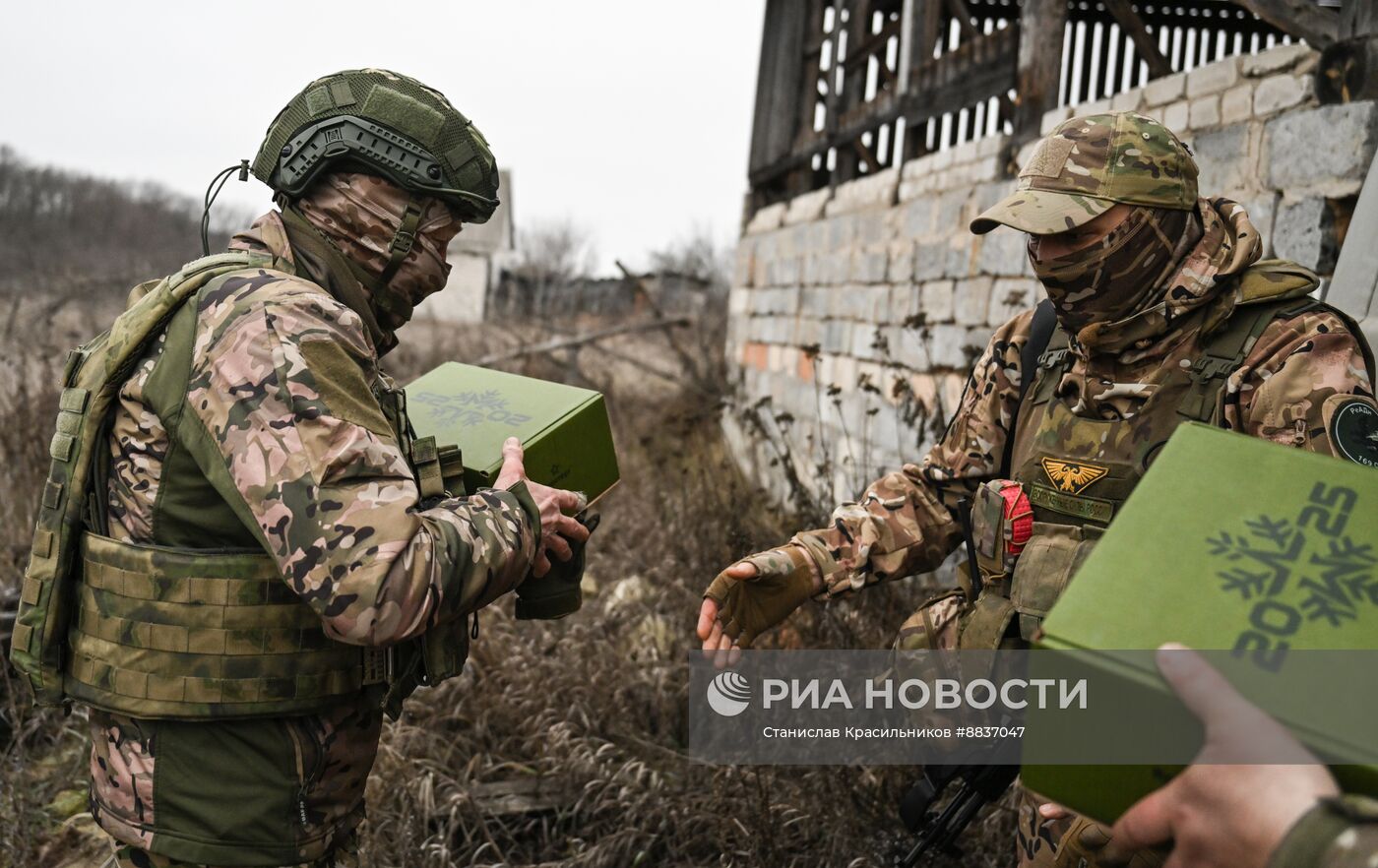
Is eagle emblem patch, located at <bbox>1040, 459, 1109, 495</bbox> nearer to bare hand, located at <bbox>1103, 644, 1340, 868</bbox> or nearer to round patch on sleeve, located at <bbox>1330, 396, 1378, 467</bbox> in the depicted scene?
round patch on sleeve, located at <bbox>1330, 396, 1378, 467</bbox>

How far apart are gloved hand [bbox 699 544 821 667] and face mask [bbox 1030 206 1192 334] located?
→ 793mm

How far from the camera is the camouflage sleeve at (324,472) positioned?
1528mm

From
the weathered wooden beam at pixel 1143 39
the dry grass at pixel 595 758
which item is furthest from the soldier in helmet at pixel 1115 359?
the weathered wooden beam at pixel 1143 39

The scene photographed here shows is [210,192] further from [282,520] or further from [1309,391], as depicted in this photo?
[1309,391]

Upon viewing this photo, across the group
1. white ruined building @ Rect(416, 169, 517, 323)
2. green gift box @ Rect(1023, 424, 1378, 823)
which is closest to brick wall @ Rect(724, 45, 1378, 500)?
green gift box @ Rect(1023, 424, 1378, 823)

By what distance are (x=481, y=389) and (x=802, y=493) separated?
2.24m

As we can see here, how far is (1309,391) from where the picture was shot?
5.36 feet

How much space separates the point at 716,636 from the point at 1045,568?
0.67 meters

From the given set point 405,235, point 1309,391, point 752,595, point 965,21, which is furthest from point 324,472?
point 965,21

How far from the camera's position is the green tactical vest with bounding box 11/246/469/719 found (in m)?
1.69

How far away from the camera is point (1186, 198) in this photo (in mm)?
1917

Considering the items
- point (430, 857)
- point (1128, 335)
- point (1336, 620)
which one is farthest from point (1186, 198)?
point (430, 857)

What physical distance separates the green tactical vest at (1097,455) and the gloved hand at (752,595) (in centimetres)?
38

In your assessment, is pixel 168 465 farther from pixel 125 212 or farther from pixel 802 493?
pixel 125 212
